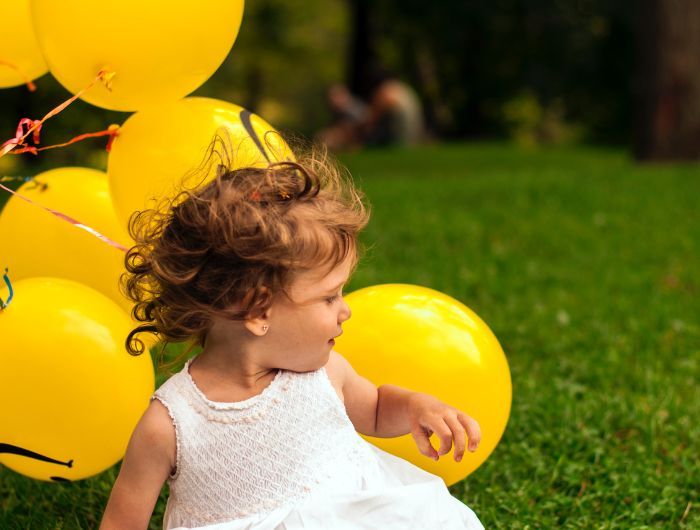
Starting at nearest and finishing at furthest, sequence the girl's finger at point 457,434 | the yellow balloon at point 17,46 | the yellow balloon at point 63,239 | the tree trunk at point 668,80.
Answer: the girl's finger at point 457,434
the yellow balloon at point 17,46
the yellow balloon at point 63,239
the tree trunk at point 668,80

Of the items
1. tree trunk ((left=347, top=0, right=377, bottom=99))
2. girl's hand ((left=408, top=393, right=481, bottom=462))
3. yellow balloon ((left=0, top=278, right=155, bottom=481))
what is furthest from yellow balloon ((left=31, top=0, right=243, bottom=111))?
tree trunk ((left=347, top=0, right=377, bottom=99))

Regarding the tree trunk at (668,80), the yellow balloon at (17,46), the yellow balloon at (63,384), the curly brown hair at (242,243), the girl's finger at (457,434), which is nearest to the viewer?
the curly brown hair at (242,243)

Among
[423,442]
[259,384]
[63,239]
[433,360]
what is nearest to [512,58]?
[63,239]

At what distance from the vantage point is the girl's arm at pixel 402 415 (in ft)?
6.22

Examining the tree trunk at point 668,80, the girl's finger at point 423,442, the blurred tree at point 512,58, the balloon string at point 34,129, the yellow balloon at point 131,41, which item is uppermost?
the yellow balloon at point 131,41

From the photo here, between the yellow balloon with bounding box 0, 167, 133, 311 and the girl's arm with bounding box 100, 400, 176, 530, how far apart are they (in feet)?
2.77

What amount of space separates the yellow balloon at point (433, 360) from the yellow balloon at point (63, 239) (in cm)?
67

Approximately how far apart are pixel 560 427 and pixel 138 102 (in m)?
1.70

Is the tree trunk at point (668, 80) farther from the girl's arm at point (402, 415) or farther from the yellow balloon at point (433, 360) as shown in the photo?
the girl's arm at point (402, 415)

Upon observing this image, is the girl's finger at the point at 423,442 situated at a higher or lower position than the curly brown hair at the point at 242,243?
lower

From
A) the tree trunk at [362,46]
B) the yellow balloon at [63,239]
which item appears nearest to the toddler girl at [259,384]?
the yellow balloon at [63,239]

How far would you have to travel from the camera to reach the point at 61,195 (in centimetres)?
257

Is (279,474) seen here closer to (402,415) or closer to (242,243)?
(402,415)

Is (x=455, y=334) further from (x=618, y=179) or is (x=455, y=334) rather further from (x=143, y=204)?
(x=618, y=179)
